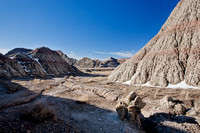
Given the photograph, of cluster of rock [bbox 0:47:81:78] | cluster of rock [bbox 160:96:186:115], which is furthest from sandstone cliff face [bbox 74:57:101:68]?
cluster of rock [bbox 160:96:186:115]

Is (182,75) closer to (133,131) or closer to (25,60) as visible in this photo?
(133,131)

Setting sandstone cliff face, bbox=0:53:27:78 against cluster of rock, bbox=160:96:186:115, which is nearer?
cluster of rock, bbox=160:96:186:115

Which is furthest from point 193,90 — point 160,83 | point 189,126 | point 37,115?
point 37,115

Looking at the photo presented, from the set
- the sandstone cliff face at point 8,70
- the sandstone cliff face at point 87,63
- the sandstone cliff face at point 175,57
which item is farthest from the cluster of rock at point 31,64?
the sandstone cliff face at point 87,63

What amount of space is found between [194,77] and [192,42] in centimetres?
512

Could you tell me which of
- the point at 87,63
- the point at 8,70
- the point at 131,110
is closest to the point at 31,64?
the point at 8,70

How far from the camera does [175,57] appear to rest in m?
12.0

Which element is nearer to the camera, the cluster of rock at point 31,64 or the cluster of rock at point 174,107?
the cluster of rock at point 174,107

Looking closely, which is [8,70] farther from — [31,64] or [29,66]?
[31,64]

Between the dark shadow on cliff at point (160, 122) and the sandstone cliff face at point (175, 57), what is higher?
the sandstone cliff face at point (175, 57)

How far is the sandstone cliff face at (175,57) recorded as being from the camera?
1045 centimetres

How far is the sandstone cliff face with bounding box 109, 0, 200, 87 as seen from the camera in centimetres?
1045

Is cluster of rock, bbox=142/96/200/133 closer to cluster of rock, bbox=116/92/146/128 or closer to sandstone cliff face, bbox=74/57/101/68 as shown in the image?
cluster of rock, bbox=116/92/146/128

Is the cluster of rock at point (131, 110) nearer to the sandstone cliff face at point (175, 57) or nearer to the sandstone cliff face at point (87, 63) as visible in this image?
the sandstone cliff face at point (175, 57)
